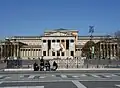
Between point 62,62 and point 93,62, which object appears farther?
point 93,62

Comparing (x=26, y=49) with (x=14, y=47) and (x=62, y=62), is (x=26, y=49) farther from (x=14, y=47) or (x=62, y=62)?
(x=62, y=62)

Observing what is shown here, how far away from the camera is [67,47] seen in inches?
7008

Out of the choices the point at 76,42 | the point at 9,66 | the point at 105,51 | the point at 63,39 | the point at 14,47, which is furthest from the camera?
the point at 76,42

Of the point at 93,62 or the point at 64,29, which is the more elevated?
the point at 64,29

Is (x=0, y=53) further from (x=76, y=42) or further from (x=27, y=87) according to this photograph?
(x=27, y=87)

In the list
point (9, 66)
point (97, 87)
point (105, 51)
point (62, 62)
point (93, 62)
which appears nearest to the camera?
point (97, 87)

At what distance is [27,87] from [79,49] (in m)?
164

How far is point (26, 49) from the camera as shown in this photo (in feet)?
576

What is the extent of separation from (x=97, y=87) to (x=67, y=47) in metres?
160

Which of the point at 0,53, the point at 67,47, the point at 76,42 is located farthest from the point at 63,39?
the point at 0,53

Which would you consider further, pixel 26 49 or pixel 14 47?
pixel 26 49

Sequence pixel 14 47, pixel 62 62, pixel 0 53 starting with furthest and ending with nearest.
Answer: pixel 14 47
pixel 0 53
pixel 62 62

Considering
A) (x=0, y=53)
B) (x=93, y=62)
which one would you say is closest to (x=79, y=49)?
(x=0, y=53)

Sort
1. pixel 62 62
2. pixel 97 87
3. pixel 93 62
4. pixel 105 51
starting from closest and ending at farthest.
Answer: pixel 97 87 → pixel 62 62 → pixel 93 62 → pixel 105 51
